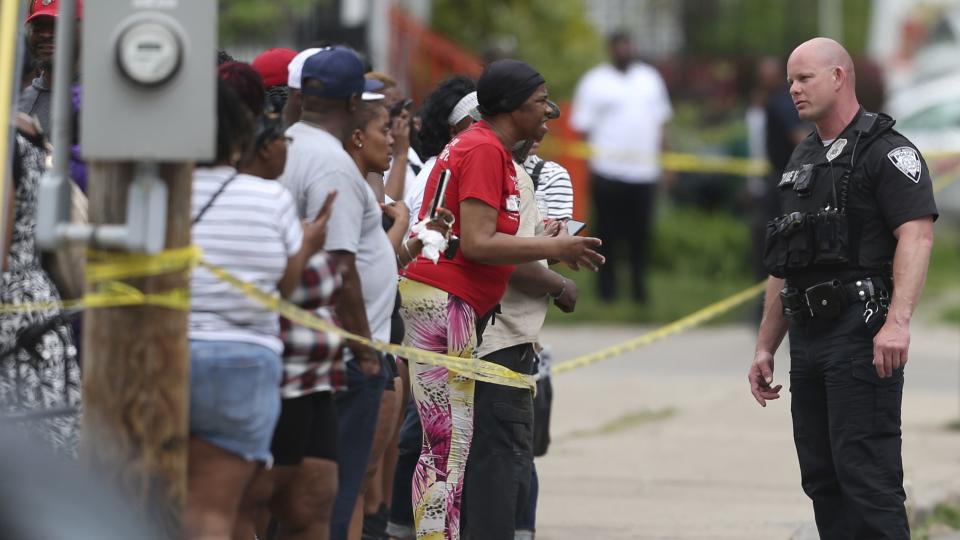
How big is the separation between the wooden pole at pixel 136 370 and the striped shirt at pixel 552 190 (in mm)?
2360

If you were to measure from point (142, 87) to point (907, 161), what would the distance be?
9.03 feet

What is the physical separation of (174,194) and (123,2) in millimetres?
487

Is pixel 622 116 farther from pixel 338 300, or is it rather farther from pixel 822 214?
pixel 338 300

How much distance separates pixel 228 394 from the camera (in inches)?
178

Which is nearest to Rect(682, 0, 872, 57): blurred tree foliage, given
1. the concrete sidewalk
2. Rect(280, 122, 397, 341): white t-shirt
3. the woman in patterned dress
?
the concrete sidewalk

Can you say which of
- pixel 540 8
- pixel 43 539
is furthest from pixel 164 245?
pixel 540 8

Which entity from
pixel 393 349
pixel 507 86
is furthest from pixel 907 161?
pixel 393 349

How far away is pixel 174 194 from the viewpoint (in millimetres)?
4316

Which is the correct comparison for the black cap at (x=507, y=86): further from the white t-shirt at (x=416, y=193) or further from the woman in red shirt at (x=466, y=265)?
the white t-shirt at (x=416, y=193)

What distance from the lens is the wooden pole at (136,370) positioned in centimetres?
431

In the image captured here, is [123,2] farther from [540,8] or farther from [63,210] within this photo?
[540,8]

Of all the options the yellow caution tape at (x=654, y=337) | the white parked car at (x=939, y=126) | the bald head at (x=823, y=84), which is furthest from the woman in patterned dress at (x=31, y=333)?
the white parked car at (x=939, y=126)

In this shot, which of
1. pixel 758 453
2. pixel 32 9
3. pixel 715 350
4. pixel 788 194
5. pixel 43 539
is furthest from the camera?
pixel 715 350

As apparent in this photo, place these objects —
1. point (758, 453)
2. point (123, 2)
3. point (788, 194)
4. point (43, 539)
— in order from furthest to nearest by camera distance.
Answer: point (758, 453) → point (788, 194) → point (123, 2) → point (43, 539)
